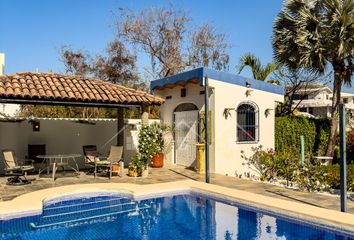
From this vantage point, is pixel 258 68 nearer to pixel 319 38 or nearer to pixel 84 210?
pixel 319 38

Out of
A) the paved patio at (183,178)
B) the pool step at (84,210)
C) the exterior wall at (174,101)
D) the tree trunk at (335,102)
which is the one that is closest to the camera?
the pool step at (84,210)

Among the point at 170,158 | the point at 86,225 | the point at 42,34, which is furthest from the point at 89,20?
the point at 86,225

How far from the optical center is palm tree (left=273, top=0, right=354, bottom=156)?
59.6ft

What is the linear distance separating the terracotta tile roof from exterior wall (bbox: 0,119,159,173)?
2.68m

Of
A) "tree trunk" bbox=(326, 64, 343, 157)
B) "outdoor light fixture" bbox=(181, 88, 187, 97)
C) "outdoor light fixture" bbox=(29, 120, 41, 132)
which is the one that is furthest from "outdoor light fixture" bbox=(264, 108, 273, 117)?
"outdoor light fixture" bbox=(29, 120, 41, 132)

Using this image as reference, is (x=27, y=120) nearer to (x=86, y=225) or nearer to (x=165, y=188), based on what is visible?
(x=165, y=188)

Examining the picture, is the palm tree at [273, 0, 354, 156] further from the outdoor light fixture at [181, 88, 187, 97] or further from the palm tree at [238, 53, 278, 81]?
the outdoor light fixture at [181, 88, 187, 97]

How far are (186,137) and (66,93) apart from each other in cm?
682

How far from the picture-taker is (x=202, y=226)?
28.7 feet

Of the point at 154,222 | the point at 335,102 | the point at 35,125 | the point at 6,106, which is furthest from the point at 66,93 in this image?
the point at 6,106

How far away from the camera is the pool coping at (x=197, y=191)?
27.1 ft

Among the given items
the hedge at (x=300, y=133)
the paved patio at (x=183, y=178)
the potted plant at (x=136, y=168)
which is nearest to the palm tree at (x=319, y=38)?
the hedge at (x=300, y=133)

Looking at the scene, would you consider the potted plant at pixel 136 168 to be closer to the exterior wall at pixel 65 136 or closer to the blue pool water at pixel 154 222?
the blue pool water at pixel 154 222

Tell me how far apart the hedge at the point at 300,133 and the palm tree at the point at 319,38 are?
2.13m
